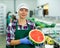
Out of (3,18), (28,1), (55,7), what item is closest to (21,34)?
(55,7)

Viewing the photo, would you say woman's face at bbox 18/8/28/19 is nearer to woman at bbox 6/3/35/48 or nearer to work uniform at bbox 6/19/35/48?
woman at bbox 6/3/35/48

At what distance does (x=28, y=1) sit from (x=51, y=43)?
8889mm

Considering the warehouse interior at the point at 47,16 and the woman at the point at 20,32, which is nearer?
the woman at the point at 20,32

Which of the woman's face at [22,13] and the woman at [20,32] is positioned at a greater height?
the woman's face at [22,13]

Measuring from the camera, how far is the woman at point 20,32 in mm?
2184

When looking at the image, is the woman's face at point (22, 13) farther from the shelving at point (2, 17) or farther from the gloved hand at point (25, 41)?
the shelving at point (2, 17)

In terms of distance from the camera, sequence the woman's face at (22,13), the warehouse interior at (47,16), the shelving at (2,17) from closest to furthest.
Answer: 1. the woman's face at (22,13)
2. the warehouse interior at (47,16)
3. the shelving at (2,17)

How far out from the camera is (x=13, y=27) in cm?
222

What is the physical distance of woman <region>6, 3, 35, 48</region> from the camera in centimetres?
218

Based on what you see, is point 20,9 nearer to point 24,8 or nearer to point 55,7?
point 24,8

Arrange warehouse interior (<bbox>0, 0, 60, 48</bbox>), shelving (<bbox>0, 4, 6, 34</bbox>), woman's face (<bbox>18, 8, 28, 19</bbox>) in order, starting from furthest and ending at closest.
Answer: shelving (<bbox>0, 4, 6, 34</bbox>), warehouse interior (<bbox>0, 0, 60, 48</bbox>), woman's face (<bbox>18, 8, 28, 19</bbox>)

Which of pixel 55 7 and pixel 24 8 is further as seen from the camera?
pixel 55 7

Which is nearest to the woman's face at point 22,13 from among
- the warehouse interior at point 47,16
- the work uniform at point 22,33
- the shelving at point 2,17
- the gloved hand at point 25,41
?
the work uniform at point 22,33

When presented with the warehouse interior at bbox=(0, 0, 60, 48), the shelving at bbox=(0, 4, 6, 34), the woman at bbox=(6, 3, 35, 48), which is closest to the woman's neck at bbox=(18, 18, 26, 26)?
the woman at bbox=(6, 3, 35, 48)
